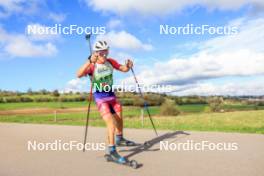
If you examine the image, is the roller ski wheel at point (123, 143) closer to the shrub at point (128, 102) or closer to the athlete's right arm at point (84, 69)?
the athlete's right arm at point (84, 69)

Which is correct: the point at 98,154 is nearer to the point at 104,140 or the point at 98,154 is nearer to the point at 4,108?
the point at 104,140

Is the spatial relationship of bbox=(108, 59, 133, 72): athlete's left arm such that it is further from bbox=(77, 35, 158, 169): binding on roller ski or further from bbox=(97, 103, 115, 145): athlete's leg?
bbox=(97, 103, 115, 145): athlete's leg

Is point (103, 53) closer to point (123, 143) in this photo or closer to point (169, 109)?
point (123, 143)

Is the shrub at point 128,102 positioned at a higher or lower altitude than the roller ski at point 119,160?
higher

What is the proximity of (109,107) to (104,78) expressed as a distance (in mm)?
649

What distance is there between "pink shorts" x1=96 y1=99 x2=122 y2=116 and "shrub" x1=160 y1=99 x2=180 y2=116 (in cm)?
2120

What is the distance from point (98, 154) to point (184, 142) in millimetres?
2585

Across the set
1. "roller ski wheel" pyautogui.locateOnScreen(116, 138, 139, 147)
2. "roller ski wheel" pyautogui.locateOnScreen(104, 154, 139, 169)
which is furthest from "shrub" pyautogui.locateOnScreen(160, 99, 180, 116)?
"roller ski wheel" pyautogui.locateOnScreen(104, 154, 139, 169)

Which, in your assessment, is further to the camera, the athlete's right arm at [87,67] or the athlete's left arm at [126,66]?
the athlete's left arm at [126,66]

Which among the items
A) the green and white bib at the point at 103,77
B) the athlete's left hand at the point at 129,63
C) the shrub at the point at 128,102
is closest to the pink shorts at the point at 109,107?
the green and white bib at the point at 103,77

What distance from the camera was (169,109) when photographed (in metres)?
30.3

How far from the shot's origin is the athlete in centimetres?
820

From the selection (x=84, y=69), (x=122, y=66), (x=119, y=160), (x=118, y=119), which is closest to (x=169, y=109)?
(x=118, y=119)

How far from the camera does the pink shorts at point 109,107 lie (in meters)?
8.32
